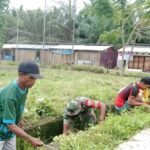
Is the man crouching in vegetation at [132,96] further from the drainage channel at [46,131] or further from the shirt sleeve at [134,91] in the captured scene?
the drainage channel at [46,131]

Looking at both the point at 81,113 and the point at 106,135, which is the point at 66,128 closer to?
the point at 81,113

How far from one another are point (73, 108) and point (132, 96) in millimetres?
1390

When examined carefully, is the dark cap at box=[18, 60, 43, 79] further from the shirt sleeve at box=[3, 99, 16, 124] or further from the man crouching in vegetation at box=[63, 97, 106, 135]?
the man crouching in vegetation at box=[63, 97, 106, 135]

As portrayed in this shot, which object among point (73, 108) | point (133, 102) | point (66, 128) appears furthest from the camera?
point (133, 102)


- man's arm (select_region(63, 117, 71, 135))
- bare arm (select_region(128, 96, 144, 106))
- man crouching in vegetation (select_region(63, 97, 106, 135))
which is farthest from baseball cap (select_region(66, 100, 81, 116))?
bare arm (select_region(128, 96, 144, 106))

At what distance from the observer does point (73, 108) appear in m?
5.06

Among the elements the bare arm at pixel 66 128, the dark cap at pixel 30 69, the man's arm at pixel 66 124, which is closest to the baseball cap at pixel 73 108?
the man's arm at pixel 66 124

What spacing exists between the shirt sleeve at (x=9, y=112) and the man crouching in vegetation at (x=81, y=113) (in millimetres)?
2189

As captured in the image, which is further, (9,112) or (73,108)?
(73,108)

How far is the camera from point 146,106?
19.4 ft

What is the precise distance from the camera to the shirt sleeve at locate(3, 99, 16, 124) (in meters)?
2.86

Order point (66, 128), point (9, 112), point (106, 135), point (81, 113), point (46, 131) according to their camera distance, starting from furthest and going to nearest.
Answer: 1. point (46, 131)
2. point (81, 113)
3. point (66, 128)
4. point (106, 135)
5. point (9, 112)

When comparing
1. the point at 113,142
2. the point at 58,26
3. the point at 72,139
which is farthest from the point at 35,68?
the point at 58,26

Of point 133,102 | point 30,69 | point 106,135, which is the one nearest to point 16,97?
point 30,69
